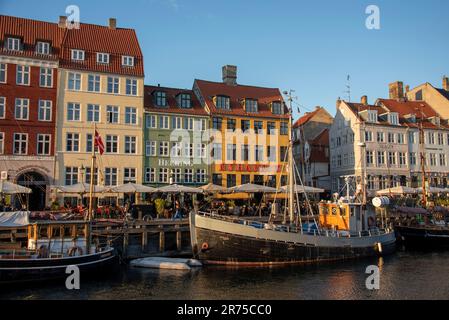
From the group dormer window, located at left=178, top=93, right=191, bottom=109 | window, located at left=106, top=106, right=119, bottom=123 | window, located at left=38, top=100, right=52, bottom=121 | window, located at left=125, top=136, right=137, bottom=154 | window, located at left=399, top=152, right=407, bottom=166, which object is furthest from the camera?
window, located at left=399, top=152, right=407, bottom=166

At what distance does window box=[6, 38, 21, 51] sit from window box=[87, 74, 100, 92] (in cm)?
662

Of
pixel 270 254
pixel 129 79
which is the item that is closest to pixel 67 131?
pixel 129 79

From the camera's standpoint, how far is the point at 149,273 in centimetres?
2516

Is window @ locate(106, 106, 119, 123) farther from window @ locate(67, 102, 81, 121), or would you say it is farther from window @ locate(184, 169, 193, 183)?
window @ locate(184, 169, 193, 183)

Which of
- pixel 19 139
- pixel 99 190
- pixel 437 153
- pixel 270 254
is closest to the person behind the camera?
pixel 270 254

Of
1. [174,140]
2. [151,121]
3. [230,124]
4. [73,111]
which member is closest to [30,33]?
[73,111]

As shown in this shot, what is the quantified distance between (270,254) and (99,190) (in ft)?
45.0

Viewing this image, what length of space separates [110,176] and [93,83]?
9.19 metres

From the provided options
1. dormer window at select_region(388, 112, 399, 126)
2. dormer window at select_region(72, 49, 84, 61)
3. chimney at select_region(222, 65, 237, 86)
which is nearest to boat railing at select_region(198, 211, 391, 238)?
dormer window at select_region(72, 49, 84, 61)

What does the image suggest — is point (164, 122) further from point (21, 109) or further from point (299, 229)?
point (299, 229)

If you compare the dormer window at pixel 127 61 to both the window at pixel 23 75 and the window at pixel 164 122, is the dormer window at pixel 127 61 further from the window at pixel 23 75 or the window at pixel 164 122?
the window at pixel 23 75

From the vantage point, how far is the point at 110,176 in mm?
41281

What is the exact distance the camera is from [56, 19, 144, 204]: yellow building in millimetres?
40344
